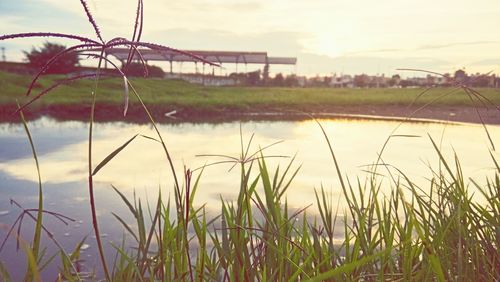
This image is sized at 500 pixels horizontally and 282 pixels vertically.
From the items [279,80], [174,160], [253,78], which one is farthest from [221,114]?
[279,80]

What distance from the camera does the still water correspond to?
511cm

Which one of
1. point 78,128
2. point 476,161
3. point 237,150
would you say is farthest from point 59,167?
point 476,161

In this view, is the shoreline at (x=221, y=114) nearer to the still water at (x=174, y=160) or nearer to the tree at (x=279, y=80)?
the still water at (x=174, y=160)

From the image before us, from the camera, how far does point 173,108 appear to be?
17047 mm

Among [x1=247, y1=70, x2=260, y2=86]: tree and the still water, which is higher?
[x1=247, y1=70, x2=260, y2=86]: tree

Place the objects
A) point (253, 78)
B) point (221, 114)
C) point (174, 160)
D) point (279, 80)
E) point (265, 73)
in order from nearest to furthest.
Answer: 1. point (174, 160)
2. point (221, 114)
3. point (253, 78)
4. point (265, 73)
5. point (279, 80)

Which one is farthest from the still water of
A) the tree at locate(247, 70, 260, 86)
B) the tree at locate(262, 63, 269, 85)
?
the tree at locate(262, 63, 269, 85)

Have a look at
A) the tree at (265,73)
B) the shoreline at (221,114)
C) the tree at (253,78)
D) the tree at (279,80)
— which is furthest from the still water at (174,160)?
the tree at (279,80)

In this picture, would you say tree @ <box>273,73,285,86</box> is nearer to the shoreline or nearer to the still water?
the shoreline

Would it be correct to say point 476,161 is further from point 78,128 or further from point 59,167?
point 78,128

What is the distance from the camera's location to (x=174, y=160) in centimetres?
767

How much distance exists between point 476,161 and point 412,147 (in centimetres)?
125

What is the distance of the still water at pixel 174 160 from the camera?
5.11m

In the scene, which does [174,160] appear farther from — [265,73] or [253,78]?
[265,73]
